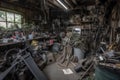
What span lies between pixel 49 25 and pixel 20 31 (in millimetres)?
3507

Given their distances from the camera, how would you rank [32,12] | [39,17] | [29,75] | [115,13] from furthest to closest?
[39,17] < [32,12] < [115,13] < [29,75]

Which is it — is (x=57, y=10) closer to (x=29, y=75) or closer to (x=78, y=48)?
(x=78, y=48)

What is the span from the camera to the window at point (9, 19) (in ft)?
14.8

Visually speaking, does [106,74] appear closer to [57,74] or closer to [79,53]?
[57,74]

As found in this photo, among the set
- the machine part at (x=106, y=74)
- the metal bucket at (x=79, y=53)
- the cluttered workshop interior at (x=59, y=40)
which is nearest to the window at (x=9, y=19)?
the cluttered workshop interior at (x=59, y=40)

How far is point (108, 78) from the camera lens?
177 centimetres

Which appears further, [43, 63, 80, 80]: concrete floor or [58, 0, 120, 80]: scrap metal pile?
[58, 0, 120, 80]: scrap metal pile

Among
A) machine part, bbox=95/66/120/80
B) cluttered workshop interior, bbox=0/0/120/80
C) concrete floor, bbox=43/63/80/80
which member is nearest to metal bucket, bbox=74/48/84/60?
cluttered workshop interior, bbox=0/0/120/80

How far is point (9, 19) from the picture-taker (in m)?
4.89

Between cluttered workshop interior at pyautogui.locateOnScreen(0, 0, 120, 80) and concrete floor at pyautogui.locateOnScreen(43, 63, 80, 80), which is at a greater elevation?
cluttered workshop interior at pyautogui.locateOnScreen(0, 0, 120, 80)

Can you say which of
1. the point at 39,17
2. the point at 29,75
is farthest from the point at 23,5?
the point at 29,75

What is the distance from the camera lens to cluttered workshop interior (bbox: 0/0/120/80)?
9.27 ft

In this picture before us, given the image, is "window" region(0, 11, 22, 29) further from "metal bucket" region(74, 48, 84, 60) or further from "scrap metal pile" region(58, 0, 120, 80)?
"metal bucket" region(74, 48, 84, 60)

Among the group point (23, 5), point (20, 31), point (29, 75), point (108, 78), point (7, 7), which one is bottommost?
point (29, 75)
